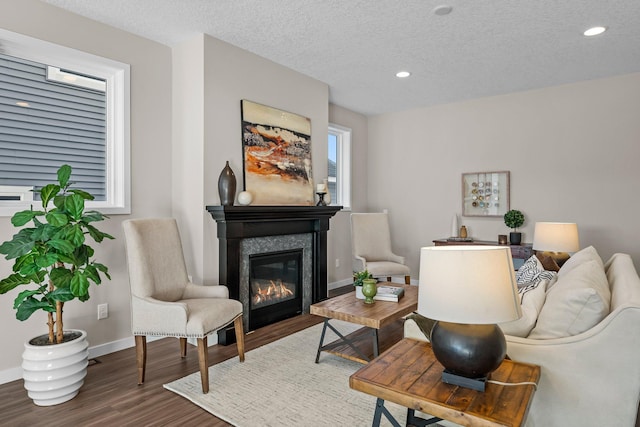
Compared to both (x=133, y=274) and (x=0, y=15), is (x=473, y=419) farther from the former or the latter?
(x=0, y=15)

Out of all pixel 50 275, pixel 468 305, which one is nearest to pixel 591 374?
pixel 468 305

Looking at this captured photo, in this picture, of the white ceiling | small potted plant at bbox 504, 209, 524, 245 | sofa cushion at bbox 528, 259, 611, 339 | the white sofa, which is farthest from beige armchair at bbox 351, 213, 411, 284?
the white sofa

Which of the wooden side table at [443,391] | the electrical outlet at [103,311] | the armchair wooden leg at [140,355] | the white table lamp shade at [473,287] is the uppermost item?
the white table lamp shade at [473,287]

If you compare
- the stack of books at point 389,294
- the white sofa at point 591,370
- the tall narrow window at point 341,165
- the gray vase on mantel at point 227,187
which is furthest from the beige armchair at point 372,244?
the white sofa at point 591,370

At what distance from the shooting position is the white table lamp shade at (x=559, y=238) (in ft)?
11.5

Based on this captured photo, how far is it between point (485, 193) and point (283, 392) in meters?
4.02

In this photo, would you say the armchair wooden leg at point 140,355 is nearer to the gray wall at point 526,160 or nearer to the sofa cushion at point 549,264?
the sofa cushion at point 549,264

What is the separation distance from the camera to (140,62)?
11.4 feet

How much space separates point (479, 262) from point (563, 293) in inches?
29.5

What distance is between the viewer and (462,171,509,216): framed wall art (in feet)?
16.8

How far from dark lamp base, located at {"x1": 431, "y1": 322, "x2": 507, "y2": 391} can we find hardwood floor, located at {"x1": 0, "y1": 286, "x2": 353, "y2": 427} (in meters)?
1.44

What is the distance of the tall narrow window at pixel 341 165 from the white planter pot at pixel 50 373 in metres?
A: 4.03

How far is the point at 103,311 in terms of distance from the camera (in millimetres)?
3186

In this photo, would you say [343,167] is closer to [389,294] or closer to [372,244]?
[372,244]
